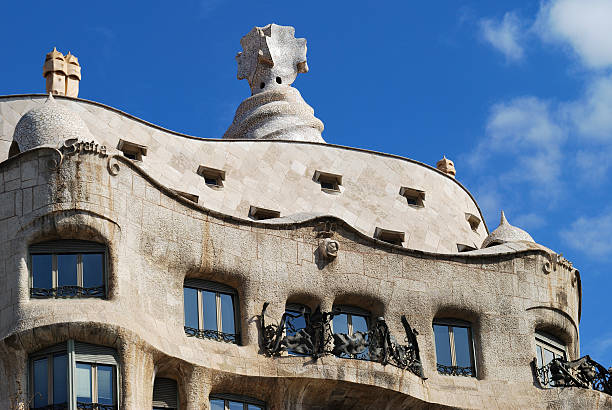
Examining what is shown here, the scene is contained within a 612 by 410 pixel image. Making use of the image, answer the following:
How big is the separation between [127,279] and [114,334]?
1568 mm

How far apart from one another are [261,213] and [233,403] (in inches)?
235

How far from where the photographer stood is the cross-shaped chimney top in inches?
1725

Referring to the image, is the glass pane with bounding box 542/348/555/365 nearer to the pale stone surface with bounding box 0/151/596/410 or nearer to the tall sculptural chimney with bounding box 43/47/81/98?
the pale stone surface with bounding box 0/151/596/410

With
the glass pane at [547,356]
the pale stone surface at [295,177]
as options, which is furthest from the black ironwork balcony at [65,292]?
the glass pane at [547,356]

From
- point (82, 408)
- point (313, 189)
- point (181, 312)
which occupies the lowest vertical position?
point (82, 408)

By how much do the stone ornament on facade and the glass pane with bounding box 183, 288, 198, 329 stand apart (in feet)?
24.6

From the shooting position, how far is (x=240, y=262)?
117ft

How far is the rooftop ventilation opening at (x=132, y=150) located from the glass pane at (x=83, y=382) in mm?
7415

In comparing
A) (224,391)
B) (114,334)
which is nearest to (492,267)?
(224,391)

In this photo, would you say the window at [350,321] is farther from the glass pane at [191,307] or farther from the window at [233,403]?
the glass pane at [191,307]

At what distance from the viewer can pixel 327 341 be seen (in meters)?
35.1

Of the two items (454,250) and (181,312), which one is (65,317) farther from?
(454,250)

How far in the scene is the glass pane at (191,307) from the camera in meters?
34.9

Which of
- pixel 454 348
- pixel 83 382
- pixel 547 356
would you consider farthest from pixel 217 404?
pixel 547 356
